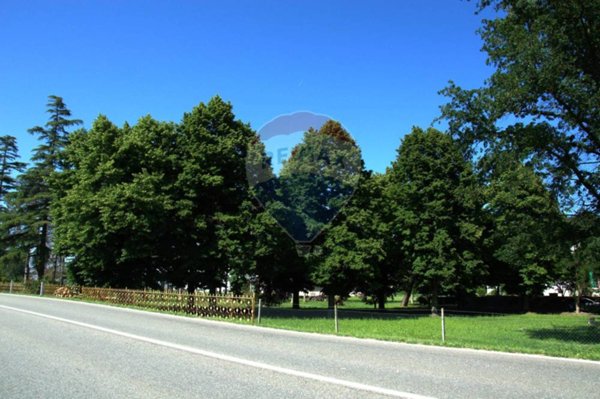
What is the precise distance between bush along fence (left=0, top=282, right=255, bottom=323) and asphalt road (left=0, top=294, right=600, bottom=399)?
852cm

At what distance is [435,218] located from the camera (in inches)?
1618

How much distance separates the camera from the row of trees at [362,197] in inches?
749

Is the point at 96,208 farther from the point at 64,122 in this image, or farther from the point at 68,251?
the point at 64,122

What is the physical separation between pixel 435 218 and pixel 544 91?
23672mm

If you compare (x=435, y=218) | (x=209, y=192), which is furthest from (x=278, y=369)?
(x=435, y=218)

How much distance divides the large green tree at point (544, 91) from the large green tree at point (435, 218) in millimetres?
19003

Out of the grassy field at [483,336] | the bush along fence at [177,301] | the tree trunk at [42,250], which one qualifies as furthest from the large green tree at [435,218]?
the tree trunk at [42,250]

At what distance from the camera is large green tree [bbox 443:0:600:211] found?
1770 centimetres

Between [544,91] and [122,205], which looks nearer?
[544,91]

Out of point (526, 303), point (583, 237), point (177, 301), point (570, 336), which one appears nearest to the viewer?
point (570, 336)

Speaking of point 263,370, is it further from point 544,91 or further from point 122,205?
point 122,205

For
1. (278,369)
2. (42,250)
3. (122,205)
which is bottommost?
(278,369)
